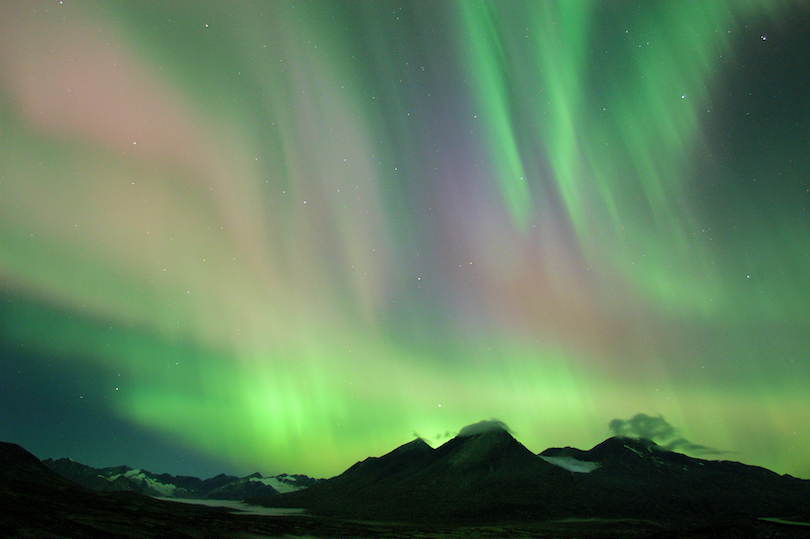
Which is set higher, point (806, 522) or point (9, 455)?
point (9, 455)

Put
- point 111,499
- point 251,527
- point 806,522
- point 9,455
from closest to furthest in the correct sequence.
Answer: point 806,522
point 251,527
point 111,499
point 9,455

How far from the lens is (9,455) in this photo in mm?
148000

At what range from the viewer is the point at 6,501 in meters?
102

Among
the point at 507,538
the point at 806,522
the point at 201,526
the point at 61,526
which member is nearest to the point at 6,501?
the point at 61,526

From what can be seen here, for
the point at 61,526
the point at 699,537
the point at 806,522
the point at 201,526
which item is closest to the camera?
the point at 61,526

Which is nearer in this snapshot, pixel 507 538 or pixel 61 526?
pixel 61 526

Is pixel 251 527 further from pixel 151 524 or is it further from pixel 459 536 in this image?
pixel 459 536

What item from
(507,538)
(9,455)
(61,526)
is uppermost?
(9,455)

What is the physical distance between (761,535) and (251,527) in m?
119

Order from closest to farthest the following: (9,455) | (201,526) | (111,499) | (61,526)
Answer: (61,526) < (201,526) < (111,499) < (9,455)

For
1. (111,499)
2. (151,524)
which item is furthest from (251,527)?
(111,499)

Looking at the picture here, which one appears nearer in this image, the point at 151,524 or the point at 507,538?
the point at 151,524

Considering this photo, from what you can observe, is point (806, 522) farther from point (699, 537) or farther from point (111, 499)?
point (111, 499)

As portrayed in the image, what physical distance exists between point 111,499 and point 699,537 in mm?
156366
